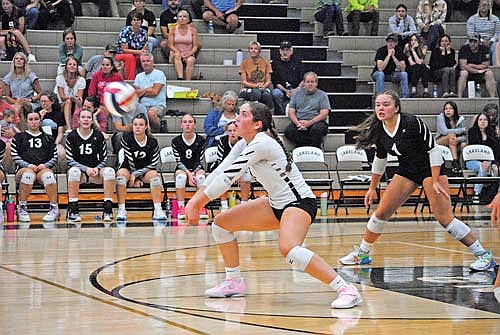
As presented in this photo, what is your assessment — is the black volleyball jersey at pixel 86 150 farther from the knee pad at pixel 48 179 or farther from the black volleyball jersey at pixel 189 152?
the black volleyball jersey at pixel 189 152

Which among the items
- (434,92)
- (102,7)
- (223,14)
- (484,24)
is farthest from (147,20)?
(484,24)

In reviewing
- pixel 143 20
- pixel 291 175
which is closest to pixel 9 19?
pixel 143 20

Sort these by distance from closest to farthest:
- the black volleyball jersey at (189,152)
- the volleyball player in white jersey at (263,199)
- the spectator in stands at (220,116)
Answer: the volleyball player in white jersey at (263,199)
the black volleyball jersey at (189,152)
the spectator in stands at (220,116)

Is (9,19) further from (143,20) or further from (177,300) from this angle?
(177,300)

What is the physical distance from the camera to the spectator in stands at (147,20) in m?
20.4

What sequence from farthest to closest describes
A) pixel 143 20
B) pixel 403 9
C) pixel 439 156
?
pixel 403 9 < pixel 143 20 < pixel 439 156

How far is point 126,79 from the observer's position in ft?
64.6

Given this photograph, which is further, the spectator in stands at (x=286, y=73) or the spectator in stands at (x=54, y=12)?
the spectator in stands at (x=54, y=12)

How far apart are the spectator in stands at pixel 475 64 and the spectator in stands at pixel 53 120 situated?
913cm

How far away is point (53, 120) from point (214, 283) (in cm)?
1014

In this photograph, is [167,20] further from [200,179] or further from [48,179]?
[48,179]

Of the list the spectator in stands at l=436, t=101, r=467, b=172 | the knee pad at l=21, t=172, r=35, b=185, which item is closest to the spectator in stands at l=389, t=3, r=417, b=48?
the spectator in stands at l=436, t=101, r=467, b=172

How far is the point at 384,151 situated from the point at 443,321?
11.0 ft

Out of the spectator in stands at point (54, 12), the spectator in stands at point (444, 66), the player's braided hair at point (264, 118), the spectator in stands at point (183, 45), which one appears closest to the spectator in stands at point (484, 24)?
the spectator in stands at point (444, 66)
